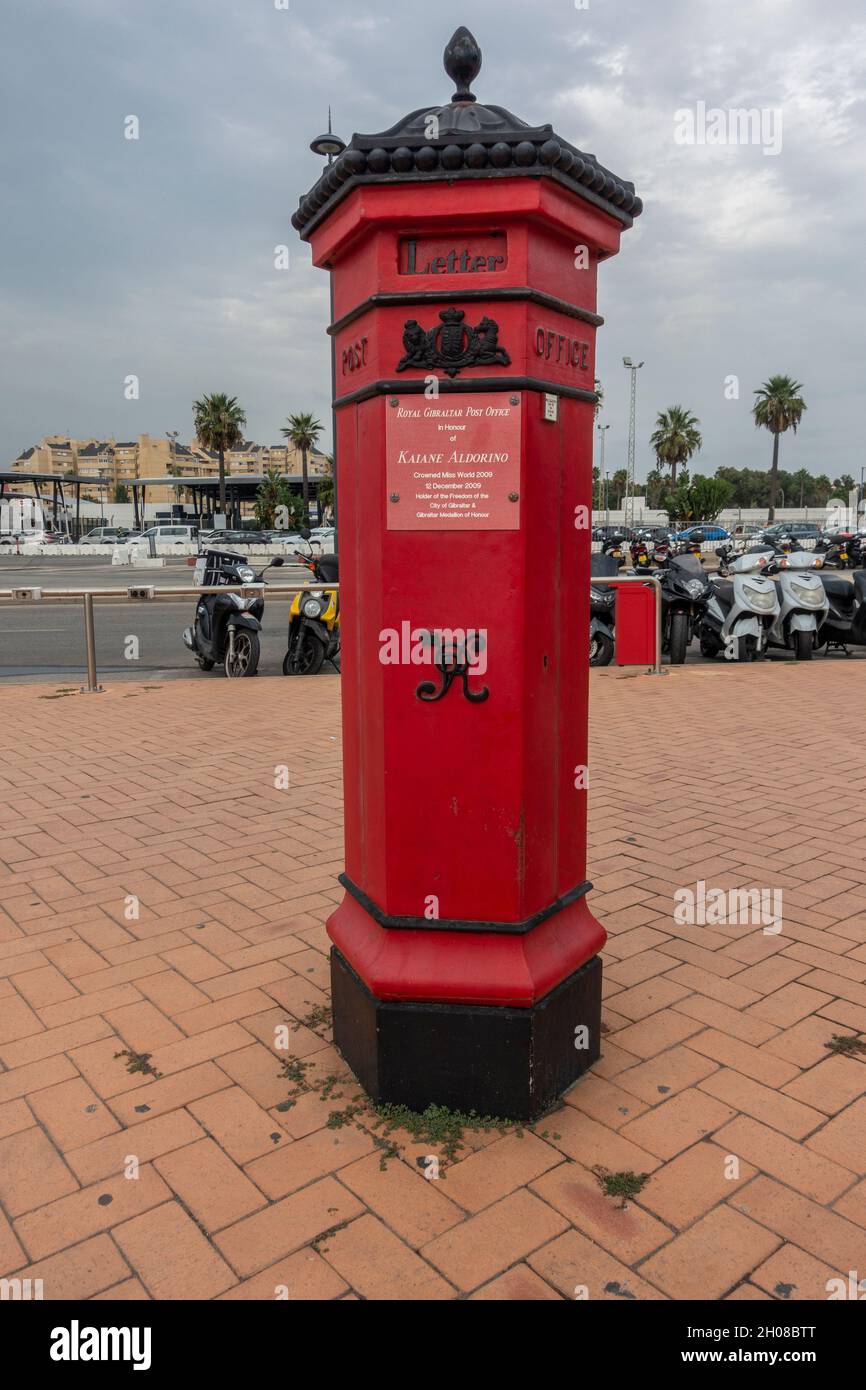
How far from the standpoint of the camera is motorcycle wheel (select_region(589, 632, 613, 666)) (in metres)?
10.4

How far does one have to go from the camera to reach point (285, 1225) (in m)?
2.17

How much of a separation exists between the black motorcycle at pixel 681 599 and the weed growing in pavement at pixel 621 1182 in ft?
28.7

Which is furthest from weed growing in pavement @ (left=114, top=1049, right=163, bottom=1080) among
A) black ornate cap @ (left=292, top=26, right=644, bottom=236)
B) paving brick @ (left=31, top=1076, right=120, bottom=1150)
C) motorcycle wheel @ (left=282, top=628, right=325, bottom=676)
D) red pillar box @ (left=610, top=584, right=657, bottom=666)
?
red pillar box @ (left=610, top=584, right=657, bottom=666)

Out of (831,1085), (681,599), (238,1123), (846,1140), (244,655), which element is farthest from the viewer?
(681,599)

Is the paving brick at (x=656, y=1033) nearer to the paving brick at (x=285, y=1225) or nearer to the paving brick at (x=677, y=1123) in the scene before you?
the paving brick at (x=677, y=1123)

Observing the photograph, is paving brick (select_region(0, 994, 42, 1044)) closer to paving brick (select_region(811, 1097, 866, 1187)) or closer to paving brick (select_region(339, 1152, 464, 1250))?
paving brick (select_region(339, 1152, 464, 1250))

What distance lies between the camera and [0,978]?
3354 mm

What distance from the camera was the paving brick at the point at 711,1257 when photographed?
198 cm

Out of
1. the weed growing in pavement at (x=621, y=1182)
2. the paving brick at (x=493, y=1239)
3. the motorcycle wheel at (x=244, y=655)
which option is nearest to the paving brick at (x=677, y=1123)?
the weed growing in pavement at (x=621, y=1182)

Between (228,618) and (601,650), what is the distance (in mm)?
3939

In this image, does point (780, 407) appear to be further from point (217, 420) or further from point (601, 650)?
point (601, 650)

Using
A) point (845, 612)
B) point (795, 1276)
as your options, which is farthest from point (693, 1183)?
point (845, 612)

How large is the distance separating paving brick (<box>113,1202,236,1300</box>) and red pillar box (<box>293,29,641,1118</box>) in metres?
0.61

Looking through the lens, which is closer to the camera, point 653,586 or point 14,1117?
point 14,1117
